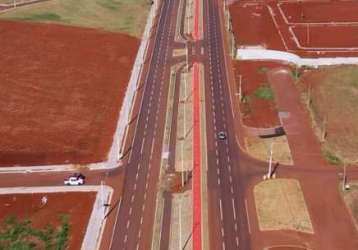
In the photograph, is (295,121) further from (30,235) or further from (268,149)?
(30,235)

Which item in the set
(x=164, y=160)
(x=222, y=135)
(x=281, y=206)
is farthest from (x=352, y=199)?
(x=164, y=160)

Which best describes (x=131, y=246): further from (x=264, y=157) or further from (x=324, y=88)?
(x=324, y=88)

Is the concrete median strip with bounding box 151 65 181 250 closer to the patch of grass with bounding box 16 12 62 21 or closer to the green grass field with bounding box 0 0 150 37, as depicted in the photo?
the green grass field with bounding box 0 0 150 37

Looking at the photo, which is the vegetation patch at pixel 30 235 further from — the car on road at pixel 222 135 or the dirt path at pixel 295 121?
the dirt path at pixel 295 121

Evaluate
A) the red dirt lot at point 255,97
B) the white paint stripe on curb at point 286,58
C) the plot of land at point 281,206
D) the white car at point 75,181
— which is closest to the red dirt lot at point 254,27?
the white paint stripe on curb at point 286,58

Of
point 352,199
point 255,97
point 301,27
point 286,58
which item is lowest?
point 352,199

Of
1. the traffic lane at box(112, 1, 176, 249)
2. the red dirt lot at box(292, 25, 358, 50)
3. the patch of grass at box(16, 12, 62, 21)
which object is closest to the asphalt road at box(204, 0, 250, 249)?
the traffic lane at box(112, 1, 176, 249)
